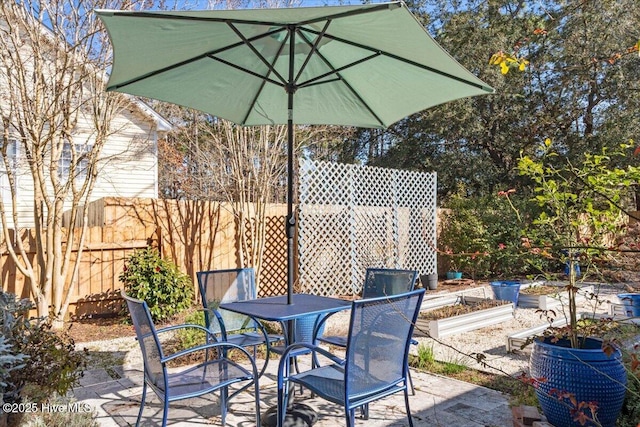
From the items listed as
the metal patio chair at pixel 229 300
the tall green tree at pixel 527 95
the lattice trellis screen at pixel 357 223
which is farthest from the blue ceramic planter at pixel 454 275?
the metal patio chair at pixel 229 300

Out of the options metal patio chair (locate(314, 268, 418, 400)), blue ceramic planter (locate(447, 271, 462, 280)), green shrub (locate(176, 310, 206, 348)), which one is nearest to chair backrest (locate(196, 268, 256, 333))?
metal patio chair (locate(314, 268, 418, 400))

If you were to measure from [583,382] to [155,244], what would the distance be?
5.52 metres

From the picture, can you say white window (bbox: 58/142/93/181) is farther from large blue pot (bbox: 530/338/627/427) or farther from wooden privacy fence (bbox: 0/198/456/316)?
large blue pot (bbox: 530/338/627/427)

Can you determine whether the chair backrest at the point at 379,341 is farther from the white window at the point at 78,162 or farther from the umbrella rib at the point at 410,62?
the white window at the point at 78,162

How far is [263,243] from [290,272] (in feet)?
13.8

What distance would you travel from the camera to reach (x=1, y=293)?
248 cm

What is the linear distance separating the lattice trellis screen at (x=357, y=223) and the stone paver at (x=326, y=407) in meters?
3.65

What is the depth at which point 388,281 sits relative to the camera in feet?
11.7

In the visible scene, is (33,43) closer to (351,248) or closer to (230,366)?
(230,366)

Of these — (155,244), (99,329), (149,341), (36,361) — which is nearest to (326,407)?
(149,341)

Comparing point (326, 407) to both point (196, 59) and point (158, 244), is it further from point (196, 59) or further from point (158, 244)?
point (158, 244)

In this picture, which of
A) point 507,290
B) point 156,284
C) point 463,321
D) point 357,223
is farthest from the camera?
point 357,223

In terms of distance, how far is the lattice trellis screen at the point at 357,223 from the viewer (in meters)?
7.10

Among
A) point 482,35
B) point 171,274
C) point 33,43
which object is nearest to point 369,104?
point 171,274
